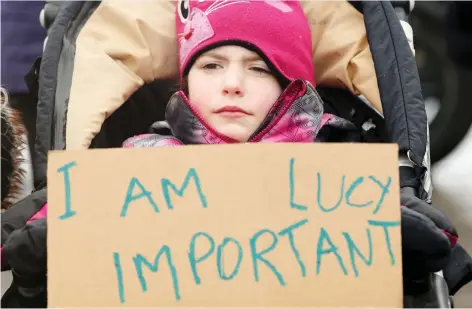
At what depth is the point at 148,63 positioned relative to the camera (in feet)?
3.09

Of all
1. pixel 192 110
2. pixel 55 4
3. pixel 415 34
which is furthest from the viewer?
pixel 415 34

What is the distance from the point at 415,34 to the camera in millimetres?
1077

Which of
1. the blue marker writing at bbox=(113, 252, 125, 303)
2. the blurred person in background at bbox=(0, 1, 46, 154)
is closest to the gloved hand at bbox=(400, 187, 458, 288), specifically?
the blue marker writing at bbox=(113, 252, 125, 303)

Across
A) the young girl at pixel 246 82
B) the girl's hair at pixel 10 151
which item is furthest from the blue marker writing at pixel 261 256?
the girl's hair at pixel 10 151

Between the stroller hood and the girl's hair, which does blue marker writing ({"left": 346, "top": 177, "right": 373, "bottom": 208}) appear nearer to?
the stroller hood

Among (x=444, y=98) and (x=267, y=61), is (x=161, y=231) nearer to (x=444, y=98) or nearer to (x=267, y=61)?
(x=267, y=61)

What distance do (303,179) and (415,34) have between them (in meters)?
0.61

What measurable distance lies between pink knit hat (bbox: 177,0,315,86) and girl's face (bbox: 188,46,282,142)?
0.04ft

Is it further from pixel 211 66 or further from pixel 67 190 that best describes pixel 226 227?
pixel 211 66

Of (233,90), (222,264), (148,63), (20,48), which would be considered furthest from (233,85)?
(20,48)

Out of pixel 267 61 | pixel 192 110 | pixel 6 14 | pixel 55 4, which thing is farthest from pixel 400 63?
pixel 6 14

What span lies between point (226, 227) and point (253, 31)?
36 centimetres

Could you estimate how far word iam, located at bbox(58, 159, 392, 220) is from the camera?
562 mm

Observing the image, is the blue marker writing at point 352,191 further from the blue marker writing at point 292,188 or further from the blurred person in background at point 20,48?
the blurred person in background at point 20,48
